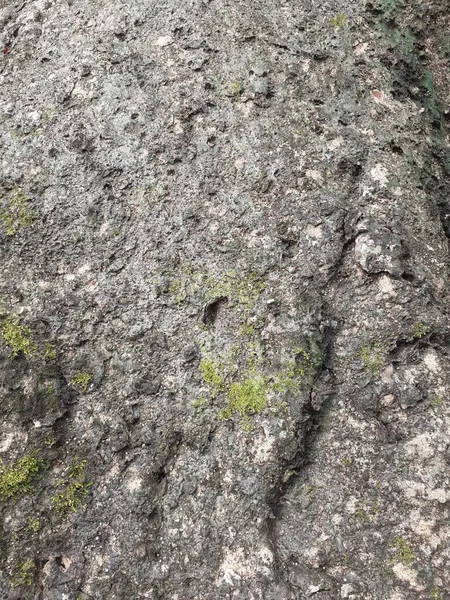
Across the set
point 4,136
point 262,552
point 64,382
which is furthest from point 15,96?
point 262,552

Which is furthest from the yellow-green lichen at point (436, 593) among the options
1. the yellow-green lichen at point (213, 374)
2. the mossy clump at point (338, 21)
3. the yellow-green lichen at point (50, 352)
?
the mossy clump at point (338, 21)

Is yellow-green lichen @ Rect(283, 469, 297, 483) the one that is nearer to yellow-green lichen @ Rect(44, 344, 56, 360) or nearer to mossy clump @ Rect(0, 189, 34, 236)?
yellow-green lichen @ Rect(44, 344, 56, 360)

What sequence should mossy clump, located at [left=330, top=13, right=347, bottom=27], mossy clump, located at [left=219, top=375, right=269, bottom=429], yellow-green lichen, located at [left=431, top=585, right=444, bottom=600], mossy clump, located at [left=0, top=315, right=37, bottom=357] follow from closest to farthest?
yellow-green lichen, located at [left=431, top=585, right=444, bottom=600]
mossy clump, located at [left=219, top=375, right=269, bottom=429]
mossy clump, located at [left=0, top=315, right=37, bottom=357]
mossy clump, located at [left=330, top=13, right=347, bottom=27]

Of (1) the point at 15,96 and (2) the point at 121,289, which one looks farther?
(1) the point at 15,96

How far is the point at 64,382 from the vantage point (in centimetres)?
181

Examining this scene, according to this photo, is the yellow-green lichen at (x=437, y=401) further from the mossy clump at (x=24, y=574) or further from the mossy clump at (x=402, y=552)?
the mossy clump at (x=24, y=574)

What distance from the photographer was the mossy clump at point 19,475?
1.71 metres

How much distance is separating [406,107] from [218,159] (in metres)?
0.70

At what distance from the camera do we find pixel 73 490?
171 cm

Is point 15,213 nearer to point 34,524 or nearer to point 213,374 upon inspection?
point 213,374

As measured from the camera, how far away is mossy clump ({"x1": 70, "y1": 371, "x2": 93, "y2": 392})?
5.94 ft

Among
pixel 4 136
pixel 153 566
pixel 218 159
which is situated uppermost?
pixel 4 136

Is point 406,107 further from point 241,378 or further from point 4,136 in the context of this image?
point 4,136

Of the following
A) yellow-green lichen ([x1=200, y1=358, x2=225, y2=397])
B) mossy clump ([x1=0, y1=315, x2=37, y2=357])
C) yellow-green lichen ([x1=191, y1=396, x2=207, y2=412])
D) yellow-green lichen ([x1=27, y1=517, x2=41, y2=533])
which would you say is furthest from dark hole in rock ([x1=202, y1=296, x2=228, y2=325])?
yellow-green lichen ([x1=27, y1=517, x2=41, y2=533])
